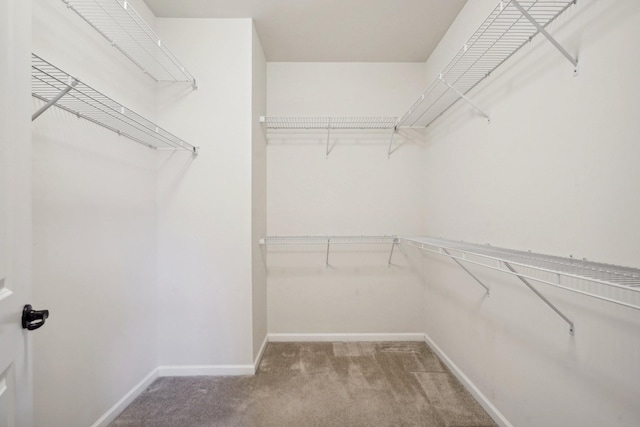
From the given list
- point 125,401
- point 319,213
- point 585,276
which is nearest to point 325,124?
point 319,213

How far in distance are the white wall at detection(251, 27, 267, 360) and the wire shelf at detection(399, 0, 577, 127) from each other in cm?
129

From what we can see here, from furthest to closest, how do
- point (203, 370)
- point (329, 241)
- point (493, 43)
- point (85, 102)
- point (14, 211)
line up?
point (329, 241)
point (203, 370)
point (493, 43)
point (85, 102)
point (14, 211)

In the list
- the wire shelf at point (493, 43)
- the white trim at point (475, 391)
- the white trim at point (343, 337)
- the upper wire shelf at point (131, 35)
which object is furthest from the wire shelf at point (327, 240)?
the upper wire shelf at point (131, 35)

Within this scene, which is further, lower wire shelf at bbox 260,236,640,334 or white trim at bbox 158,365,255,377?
white trim at bbox 158,365,255,377

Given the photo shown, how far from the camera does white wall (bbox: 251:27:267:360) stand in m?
1.98

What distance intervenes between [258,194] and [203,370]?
4.50ft

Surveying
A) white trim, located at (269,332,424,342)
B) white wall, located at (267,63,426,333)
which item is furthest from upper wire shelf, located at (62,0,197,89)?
white trim, located at (269,332,424,342)

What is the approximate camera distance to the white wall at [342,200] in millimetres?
2412

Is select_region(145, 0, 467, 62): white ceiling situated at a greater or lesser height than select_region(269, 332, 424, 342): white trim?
greater

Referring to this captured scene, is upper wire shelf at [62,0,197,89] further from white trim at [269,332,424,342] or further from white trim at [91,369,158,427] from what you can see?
white trim at [269,332,424,342]

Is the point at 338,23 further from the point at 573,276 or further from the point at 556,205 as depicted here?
the point at 573,276

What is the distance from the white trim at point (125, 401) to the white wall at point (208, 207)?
12cm

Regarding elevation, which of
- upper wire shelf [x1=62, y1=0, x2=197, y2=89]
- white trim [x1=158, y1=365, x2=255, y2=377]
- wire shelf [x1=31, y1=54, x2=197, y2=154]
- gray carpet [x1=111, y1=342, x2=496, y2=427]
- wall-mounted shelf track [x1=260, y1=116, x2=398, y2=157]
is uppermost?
upper wire shelf [x1=62, y1=0, x2=197, y2=89]

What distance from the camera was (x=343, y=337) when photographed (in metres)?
2.40
